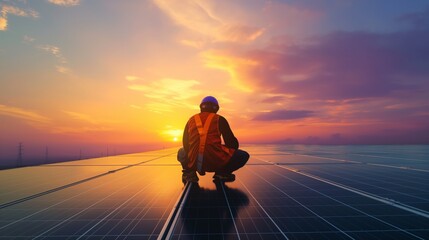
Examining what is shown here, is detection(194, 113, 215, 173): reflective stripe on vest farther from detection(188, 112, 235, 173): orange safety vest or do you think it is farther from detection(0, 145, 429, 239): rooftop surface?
detection(0, 145, 429, 239): rooftop surface

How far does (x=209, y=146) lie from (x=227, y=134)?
2.50 ft

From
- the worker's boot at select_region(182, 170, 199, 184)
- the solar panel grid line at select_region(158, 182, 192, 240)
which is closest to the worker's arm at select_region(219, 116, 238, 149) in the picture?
the worker's boot at select_region(182, 170, 199, 184)

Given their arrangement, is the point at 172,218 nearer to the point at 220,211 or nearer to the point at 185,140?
the point at 220,211


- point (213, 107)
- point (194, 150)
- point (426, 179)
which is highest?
point (213, 107)

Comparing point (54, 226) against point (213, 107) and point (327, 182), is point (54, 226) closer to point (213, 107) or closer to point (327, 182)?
point (213, 107)

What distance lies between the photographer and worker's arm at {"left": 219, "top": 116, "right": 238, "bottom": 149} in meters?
7.66

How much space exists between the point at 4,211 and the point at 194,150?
15.4 ft

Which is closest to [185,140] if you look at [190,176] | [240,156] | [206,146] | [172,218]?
[206,146]

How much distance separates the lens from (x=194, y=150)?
7535 mm

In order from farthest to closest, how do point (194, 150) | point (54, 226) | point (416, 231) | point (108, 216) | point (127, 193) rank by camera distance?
point (194, 150)
point (127, 193)
point (108, 216)
point (54, 226)
point (416, 231)

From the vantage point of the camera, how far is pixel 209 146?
7316 millimetres

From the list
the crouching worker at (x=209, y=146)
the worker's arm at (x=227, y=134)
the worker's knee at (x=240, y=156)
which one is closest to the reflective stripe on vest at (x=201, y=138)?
the crouching worker at (x=209, y=146)

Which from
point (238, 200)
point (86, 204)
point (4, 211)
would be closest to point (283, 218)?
point (238, 200)

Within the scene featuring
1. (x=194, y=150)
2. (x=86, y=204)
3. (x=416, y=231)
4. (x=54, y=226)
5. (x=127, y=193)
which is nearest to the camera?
(x=416, y=231)
